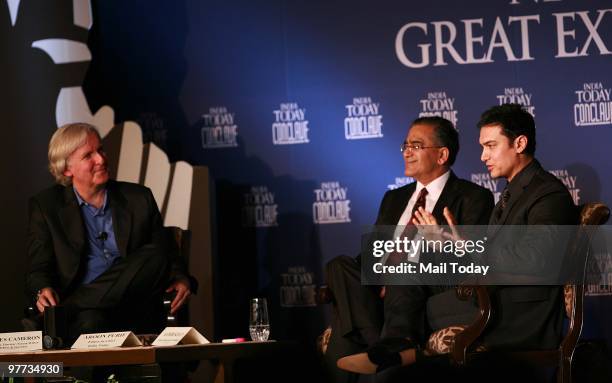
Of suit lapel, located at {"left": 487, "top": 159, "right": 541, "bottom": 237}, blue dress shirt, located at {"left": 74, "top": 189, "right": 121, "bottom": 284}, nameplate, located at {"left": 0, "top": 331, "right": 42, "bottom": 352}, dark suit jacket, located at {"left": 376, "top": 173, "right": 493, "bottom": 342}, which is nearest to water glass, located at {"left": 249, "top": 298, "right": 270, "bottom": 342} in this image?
dark suit jacket, located at {"left": 376, "top": 173, "right": 493, "bottom": 342}

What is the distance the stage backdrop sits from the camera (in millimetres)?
6402

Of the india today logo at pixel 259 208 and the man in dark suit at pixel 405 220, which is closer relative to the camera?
the man in dark suit at pixel 405 220

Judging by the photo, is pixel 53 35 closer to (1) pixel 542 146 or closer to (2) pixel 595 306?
(1) pixel 542 146

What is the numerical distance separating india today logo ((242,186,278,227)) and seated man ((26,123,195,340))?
44.7 inches

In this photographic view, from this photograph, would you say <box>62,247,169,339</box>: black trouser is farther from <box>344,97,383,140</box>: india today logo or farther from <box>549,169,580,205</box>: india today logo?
<box>549,169,580,205</box>: india today logo

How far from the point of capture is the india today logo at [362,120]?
666 centimetres

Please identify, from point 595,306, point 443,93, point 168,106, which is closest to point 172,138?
point 168,106

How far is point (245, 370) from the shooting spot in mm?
6863

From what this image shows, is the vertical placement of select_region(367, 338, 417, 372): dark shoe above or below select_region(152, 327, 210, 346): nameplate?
below

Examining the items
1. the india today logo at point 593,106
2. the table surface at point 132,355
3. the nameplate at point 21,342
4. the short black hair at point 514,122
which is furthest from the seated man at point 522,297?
the india today logo at point 593,106

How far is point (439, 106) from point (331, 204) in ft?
3.21

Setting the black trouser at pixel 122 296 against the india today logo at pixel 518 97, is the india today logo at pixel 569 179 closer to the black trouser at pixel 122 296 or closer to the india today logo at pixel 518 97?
the india today logo at pixel 518 97

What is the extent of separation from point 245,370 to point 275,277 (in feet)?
2.27

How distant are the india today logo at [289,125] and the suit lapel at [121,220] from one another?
4.82 feet
